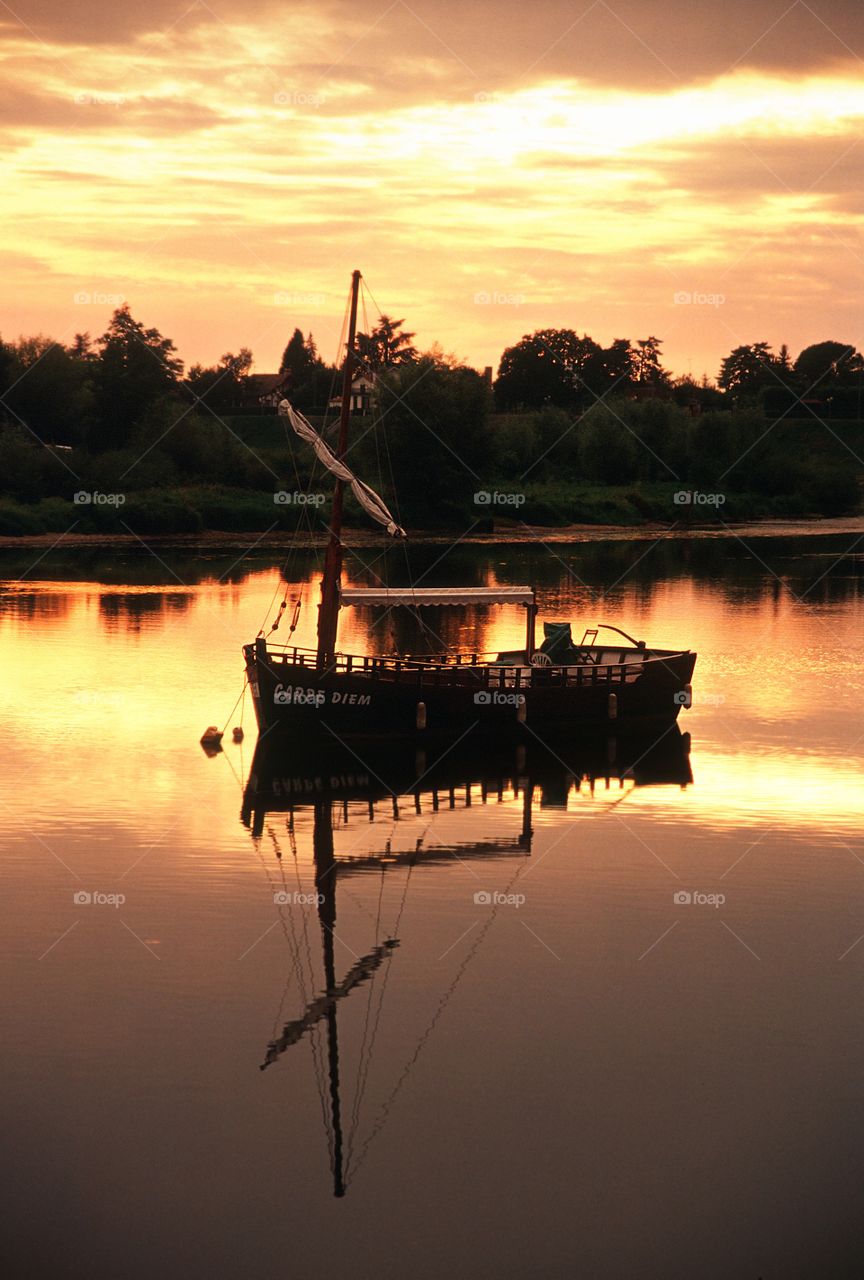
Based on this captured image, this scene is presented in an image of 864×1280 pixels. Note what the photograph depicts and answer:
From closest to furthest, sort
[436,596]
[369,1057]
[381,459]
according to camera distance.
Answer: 1. [369,1057]
2. [436,596]
3. [381,459]

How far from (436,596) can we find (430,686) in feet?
11.3

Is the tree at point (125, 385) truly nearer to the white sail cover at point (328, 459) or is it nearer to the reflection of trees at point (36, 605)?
the reflection of trees at point (36, 605)

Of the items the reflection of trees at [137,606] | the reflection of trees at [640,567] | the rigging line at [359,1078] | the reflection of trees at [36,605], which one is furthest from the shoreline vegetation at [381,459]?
the rigging line at [359,1078]

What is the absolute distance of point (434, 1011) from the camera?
1014 inches

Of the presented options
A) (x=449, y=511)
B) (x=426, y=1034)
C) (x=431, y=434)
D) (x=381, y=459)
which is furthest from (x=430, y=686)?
(x=381, y=459)

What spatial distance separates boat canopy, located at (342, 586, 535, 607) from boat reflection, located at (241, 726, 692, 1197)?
428 centimetres

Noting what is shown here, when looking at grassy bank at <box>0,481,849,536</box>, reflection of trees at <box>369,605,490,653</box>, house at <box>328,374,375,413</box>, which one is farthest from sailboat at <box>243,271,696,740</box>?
house at <box>328,374,375,413</box>

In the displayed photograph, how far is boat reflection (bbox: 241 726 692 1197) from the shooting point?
1056 inches

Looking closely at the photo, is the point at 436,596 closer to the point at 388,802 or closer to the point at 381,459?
the point at 388,802

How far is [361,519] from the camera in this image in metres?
129

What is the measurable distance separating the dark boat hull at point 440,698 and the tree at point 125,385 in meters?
96.2

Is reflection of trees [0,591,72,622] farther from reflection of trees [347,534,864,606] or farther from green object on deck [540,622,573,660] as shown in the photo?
green object on deck [540,622,573,660]

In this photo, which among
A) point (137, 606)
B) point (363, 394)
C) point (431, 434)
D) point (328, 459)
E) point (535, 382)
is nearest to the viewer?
point (328, 459)

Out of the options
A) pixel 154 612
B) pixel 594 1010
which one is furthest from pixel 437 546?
pixel 594 1010
